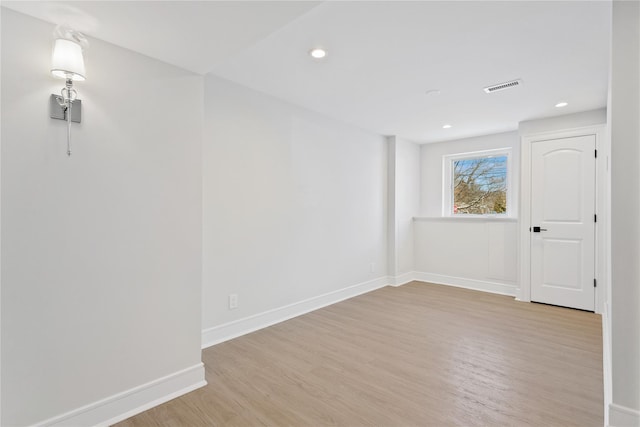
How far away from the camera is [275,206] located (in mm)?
3381

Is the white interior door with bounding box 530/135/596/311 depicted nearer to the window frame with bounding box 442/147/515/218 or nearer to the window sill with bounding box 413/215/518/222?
the window sill with bounding box 413/215/518/222

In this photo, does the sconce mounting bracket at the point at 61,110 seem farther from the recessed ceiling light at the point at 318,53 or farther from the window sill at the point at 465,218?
the window sill at the point at 465,218

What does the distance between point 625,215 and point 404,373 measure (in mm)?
1668

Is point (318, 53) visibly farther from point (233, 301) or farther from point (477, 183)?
point (477, 183)

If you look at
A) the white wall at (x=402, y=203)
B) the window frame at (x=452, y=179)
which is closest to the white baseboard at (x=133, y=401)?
the white wall at (x=402, y=203)

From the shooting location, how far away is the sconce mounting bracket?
5.32 ft

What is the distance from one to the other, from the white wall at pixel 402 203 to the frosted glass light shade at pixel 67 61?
416cm

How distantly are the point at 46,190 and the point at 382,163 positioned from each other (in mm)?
4166

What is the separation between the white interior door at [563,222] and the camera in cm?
379

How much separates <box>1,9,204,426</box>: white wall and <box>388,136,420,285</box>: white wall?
3.46 m

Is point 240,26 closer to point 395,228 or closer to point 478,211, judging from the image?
point 395,228

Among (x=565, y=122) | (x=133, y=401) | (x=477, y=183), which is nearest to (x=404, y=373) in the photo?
(x=133, y=401)

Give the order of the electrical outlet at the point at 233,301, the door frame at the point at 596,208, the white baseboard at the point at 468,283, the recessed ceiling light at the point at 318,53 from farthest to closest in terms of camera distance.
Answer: the white baseboard at the point at 468,283
the door frame at the point at 596,208
the electrical outlet at the point at 233,301
the recessed ceiling light at the point at 318,53

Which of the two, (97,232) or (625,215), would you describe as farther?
(97,232)
